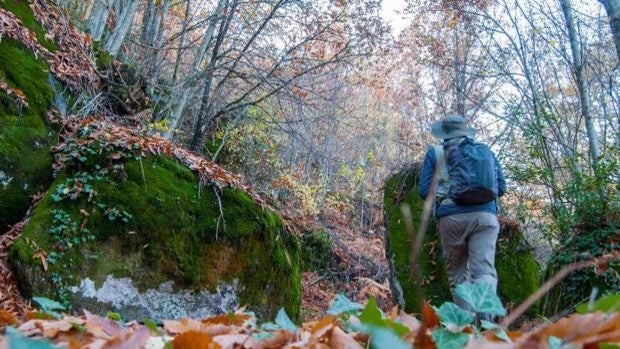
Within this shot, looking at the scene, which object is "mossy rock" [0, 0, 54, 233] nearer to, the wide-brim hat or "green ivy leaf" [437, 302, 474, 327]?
the wide-brim hat

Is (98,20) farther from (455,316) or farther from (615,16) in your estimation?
(455,316)

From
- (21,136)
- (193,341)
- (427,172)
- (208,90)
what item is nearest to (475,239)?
(427,172)

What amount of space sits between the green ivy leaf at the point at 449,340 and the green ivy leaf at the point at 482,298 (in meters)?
0.20

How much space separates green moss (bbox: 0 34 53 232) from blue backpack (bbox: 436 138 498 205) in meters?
3.88

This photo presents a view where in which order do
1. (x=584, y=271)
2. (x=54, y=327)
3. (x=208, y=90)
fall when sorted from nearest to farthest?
(x=54, y=327)
(x=584, y=271)
(x=208, y=90)

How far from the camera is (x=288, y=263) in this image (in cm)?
549

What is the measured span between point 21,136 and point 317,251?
7593 mm

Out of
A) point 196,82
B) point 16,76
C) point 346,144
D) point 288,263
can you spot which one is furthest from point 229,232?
point 346,144

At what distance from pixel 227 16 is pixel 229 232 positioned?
461cm

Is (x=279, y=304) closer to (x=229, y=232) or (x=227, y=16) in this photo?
(x=229, y=232)

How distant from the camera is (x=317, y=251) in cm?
1141

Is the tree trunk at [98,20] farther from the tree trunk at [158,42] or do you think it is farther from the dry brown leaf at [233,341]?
the dry brown leaf at [233,341]

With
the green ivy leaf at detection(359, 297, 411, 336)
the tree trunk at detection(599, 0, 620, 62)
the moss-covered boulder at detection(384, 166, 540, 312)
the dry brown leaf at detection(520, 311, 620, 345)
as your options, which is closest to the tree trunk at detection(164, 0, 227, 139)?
the moss-covered boulder at detection(384, 166, 540, 312)

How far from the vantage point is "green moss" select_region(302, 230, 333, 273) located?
11.0 metres
